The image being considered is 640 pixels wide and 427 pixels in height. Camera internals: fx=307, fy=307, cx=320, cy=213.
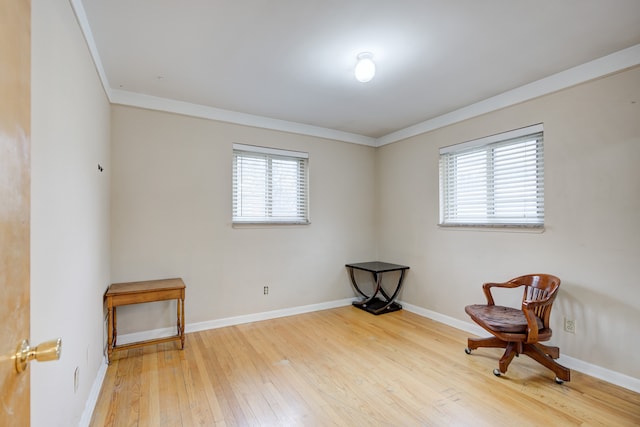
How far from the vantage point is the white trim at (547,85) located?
238cm

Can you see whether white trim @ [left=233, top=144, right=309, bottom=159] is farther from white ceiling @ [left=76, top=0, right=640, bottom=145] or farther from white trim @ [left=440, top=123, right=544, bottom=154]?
white trim @ [left=440, top=123, right=544, bottom=154]

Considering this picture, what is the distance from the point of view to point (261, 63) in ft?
8.47

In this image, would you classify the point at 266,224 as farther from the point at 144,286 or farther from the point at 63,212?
the point at 63,212

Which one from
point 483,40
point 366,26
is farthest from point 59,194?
point 483,40

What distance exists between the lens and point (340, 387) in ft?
7.75

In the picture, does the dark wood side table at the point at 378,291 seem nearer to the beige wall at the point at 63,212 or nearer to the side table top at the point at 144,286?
the side table top at the point at 144,286

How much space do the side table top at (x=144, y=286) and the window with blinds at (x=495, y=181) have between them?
314cm

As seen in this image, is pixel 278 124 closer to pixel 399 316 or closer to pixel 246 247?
pixel 246 247

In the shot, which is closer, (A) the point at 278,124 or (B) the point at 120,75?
(B) the point at 120,75

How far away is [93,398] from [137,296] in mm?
860

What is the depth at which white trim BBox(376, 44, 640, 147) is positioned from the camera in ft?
7.82

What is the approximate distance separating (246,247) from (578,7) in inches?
141

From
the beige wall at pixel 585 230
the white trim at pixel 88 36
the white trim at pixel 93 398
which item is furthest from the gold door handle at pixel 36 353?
the beige wall at pixel 585 230

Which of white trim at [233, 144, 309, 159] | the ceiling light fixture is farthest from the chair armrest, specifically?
white trim at [233, 144, 309, 159]
